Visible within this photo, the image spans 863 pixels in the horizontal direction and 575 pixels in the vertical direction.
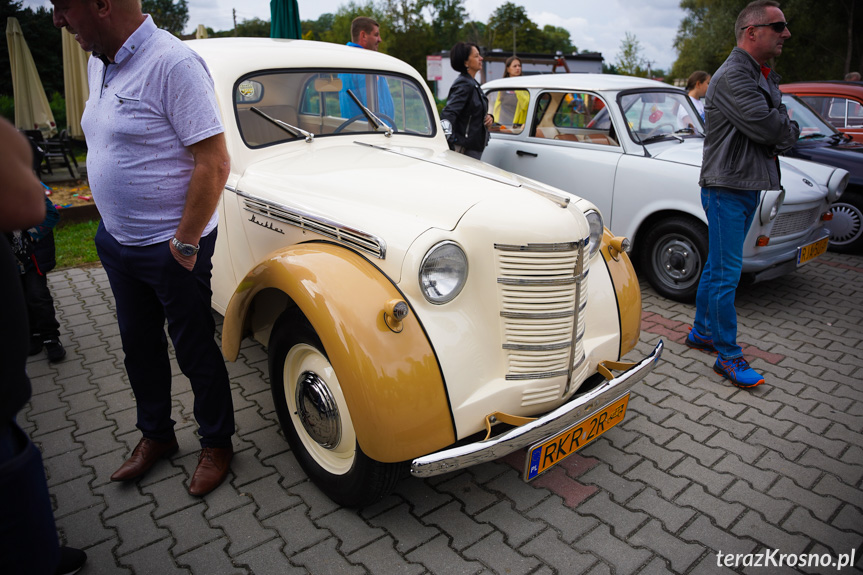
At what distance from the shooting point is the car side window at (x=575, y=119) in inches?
194

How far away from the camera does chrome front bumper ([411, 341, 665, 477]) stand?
189 centimetres

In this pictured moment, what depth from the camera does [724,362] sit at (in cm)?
341

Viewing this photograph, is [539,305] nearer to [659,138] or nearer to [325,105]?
[325,105]

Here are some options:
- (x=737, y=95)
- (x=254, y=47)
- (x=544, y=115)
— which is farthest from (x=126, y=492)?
(x=544, y=115)

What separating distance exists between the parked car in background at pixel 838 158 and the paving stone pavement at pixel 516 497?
3334mm

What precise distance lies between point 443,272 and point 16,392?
1352 mm

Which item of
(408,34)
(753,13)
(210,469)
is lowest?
(210,469)

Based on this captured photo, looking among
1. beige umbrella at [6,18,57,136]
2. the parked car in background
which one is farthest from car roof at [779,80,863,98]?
beige umbrella at [6,18,57,136]

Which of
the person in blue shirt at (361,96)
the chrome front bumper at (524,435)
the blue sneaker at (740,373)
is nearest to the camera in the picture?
the chrome front bumper at (524,435)

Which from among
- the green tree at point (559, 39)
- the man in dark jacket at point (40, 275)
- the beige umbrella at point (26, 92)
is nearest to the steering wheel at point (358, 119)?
the man in dark jacket at point (40, 275)

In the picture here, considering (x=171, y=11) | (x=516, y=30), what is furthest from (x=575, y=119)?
(x=171, y=11)

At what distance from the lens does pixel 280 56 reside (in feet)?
10.4

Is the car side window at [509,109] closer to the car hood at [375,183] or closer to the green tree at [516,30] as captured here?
the car hood at [375,183]

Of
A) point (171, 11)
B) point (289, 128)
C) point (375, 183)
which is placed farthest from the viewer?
point (171, 11)
